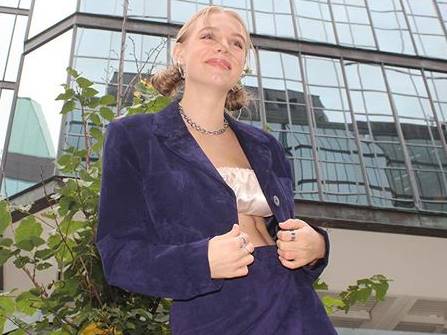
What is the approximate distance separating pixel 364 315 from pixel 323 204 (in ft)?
10.4

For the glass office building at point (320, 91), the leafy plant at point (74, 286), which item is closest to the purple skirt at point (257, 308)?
the leafy plant at point (74, 286)

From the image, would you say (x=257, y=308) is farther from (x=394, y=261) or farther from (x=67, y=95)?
(x=394, y=261)

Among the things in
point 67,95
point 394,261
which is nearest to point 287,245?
point 67,95

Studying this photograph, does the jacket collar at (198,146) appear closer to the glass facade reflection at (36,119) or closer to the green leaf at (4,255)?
the green leaf at (4,255)

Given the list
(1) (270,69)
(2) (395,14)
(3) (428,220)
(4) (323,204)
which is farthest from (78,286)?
(2) (395,14)

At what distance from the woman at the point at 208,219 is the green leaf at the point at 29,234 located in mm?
959

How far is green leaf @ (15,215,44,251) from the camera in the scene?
2309 mm

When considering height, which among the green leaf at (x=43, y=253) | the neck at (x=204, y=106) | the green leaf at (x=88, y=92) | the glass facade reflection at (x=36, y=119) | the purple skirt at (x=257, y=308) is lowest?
the purple skirt at (x=257, y=308)

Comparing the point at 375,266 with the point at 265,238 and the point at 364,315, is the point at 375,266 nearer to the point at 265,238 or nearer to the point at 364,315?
the point at 364,315

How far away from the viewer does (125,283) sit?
1307 millimetres

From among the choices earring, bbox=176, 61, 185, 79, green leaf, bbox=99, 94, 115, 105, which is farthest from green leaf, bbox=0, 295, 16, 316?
earring, bbox=176, 61, 185, 79

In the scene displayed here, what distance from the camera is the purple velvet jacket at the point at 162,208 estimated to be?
4.19 ft

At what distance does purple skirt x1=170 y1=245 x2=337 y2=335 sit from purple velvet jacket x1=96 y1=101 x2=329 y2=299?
63 millimetres

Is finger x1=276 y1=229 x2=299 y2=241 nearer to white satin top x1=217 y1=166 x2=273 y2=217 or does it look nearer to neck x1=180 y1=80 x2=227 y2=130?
white satin top x1=217 y1=166 x2=273 y2=217
